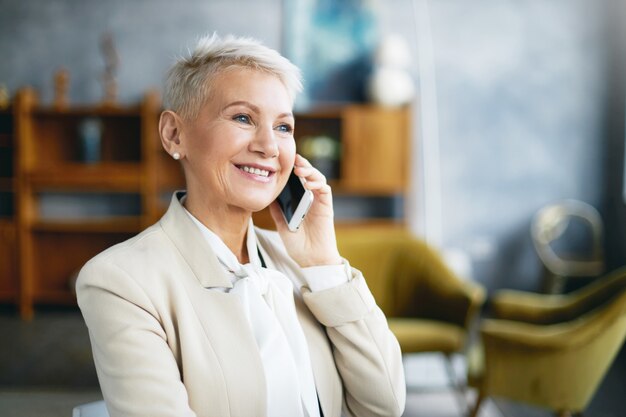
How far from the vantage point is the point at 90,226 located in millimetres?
4297

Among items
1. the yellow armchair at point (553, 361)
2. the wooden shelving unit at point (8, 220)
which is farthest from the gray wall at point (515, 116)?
the wooden shelving unit at point (8, 220)

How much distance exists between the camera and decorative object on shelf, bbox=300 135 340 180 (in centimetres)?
430

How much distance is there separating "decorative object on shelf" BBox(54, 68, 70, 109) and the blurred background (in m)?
0.05

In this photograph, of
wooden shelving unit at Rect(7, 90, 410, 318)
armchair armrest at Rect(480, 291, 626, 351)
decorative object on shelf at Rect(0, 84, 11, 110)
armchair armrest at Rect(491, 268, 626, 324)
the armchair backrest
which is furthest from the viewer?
wooden shelving unit at Rect(7, 90, 410, 318)

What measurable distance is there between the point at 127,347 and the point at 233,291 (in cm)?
18

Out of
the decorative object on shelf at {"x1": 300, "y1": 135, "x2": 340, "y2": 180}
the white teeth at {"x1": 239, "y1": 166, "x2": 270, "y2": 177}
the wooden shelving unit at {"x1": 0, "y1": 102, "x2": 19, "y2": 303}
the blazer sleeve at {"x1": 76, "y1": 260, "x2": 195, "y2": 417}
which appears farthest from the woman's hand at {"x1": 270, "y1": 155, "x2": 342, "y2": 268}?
the wooden shelving unit at {"x1": 0, "y1": 102, "x2": 19, "y2": 303}

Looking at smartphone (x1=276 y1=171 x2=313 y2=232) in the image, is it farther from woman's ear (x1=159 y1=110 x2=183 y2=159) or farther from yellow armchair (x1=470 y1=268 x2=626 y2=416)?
yellow armchair (x1=470 y1=268 x2=626 y2=416)

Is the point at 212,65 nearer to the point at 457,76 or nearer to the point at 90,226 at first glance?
the point at 90,226

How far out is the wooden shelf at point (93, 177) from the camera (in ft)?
14.2

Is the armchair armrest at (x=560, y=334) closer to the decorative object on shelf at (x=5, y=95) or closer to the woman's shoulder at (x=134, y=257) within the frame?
the woman's shoulder at (x=134, y=257)

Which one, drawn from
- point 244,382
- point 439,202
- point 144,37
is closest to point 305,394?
point 244,382

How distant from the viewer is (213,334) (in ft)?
2.70

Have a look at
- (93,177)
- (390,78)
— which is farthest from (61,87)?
(390,78)

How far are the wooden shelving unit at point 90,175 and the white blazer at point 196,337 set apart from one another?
11.0 ft
